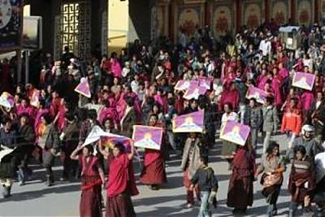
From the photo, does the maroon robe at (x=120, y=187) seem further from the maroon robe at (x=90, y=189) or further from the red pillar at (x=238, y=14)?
the red pillar at (x=238, y=14)

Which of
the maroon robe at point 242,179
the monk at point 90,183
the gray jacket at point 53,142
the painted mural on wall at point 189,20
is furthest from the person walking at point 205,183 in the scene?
the painted mural on wall at point 189,20

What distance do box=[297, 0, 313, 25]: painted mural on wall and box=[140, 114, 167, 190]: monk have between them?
2384 centimetres

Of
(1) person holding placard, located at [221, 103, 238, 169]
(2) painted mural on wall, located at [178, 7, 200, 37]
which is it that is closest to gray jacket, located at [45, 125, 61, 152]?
(1) person holding placard, located at [221, 103, 238, 169]

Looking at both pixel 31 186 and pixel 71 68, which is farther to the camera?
pixel 71 68

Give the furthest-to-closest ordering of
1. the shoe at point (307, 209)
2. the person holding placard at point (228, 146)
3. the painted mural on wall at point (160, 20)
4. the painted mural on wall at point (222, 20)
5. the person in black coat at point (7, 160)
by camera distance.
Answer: the painted mural on wall at point (222, 20), the painted mural on wall at point (160, 20), the person holding placard at point (228, 146), the person in black coat at point (7, 160), the shoe at point (307, 209)

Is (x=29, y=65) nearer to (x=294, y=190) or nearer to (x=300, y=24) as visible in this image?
(x=294, y=190)

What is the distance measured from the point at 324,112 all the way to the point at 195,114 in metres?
4.30

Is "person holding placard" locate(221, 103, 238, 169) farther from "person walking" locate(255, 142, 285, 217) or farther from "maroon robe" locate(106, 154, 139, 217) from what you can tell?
"maroon robe" locate(106, 154, 139, 217)

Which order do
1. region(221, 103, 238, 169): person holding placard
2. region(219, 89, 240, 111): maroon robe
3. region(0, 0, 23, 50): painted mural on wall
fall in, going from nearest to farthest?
region(221, 103, 238, 169): person holding placard, region(219, 89, 240, 111): maroon robe, region(0, 0, 23, 50): painted mural on wall

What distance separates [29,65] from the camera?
27.1m

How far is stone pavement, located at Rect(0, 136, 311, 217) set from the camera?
18.0m

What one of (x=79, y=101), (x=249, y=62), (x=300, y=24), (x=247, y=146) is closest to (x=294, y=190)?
(x=247, y=146)

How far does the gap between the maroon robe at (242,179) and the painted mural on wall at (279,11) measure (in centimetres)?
2356

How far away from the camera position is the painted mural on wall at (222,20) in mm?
38625
